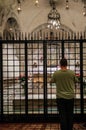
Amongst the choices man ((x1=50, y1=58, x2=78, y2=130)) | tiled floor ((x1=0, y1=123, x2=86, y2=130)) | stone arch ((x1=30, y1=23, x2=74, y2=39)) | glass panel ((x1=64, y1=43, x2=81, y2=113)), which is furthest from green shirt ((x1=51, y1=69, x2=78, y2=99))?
stone arch ((x1=30, y1=23, x2=74, y2=39))

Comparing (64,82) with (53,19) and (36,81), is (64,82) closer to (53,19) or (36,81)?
(36,81)

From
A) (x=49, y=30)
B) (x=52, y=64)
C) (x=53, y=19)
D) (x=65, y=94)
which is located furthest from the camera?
(x=49, y=30)

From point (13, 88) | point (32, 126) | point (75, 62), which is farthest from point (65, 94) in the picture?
point (13, 88)

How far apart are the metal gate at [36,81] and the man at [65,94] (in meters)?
2.76

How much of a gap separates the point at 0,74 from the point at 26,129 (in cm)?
211

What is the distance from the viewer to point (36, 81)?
11.1 m

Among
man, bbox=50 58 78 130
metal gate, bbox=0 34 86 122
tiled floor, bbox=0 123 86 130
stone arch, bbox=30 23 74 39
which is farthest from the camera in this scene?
stone arch, bbox=30 23 74 39

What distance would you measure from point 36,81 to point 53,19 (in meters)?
10.2

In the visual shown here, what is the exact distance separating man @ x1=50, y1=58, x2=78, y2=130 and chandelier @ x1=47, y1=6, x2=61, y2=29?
12.5m

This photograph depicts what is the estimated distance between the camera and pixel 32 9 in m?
21.0

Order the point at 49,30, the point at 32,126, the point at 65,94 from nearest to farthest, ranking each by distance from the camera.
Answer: the point at 65,94 < the point at 32,126 < the point at 49,30

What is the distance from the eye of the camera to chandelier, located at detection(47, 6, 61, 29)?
66.6 ft

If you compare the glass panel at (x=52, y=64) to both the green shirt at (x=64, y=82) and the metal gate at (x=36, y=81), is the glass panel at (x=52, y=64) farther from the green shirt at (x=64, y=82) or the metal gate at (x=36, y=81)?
the green shirt at (x=64, y=82)

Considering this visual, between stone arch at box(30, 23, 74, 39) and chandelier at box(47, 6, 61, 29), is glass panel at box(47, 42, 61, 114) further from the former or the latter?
stone arch at box(30, 23, 74, 39)
